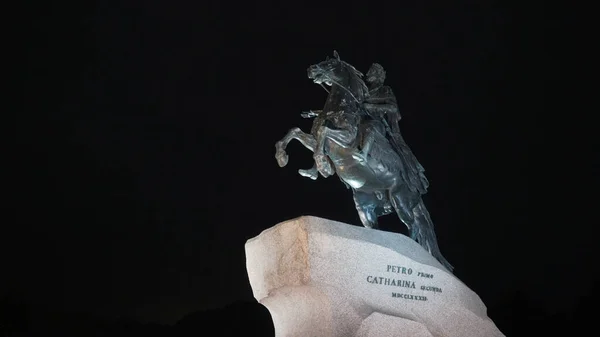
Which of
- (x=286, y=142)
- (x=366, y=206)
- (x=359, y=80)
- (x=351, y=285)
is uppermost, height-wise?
(x=359, y=80)

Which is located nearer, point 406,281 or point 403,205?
point 406,281

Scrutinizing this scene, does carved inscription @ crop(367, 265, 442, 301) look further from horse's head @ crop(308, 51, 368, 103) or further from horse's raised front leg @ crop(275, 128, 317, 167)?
horse's head @ crop(308, 51, 368, 103)

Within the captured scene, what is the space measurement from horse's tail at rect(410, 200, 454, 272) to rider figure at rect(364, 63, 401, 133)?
1.07m

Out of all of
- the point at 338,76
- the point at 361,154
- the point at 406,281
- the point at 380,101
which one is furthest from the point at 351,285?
the point at 380,101

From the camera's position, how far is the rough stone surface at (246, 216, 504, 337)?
765 cm

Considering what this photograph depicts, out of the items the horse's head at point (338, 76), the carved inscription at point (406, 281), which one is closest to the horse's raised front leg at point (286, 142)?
the horse's head at point (338, 76)

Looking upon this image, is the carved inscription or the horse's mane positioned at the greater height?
the horse's mane

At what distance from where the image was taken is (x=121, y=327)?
18141mm

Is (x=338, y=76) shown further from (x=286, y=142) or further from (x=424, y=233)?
(x=424, y=233)

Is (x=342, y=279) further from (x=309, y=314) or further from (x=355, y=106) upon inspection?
(x=355, y=106)

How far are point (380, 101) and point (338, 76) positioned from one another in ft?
2.43

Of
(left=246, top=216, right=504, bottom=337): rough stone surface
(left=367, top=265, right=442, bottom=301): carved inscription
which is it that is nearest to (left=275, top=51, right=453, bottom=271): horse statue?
(left=246, top=216, right=504, bottom=337): rough stone surface

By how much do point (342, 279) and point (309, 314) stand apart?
47 cm

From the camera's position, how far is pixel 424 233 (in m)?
10.2
